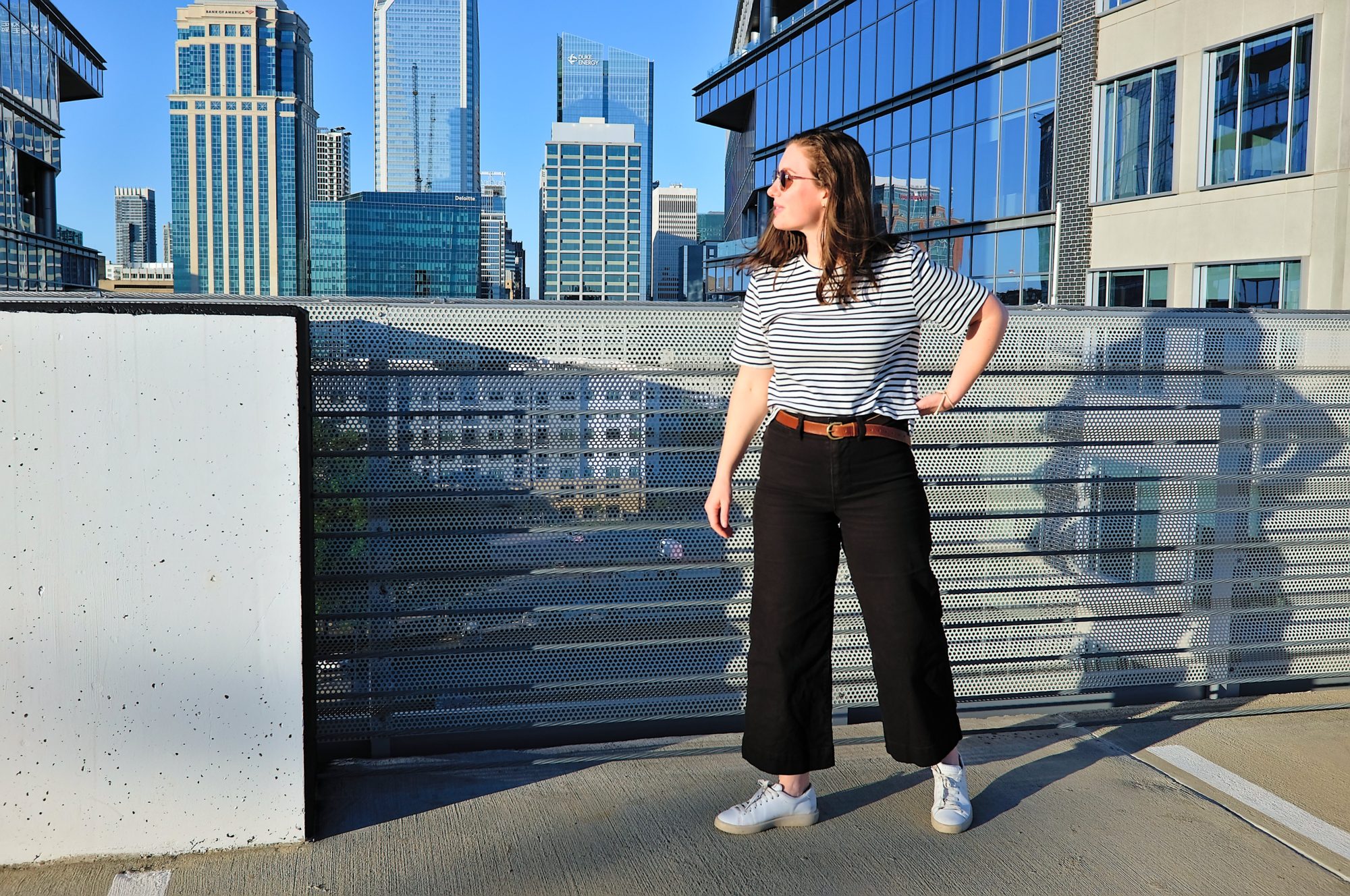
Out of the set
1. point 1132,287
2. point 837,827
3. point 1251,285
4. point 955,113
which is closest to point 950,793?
point 837,827

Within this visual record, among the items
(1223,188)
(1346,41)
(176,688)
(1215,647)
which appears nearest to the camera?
(176,688)

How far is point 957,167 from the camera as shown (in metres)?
30.3

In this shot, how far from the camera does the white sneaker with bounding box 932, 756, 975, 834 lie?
3254 mm

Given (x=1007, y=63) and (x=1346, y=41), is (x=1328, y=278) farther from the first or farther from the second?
(x=1007, y=63)

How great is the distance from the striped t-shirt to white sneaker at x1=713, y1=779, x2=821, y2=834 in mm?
1137

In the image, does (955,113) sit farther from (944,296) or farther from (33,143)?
(33,143)

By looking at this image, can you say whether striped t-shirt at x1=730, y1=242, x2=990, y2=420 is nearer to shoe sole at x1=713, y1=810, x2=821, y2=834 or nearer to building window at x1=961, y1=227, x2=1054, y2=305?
shoe sole at x1=713, y1=810, x2=821, y2=834

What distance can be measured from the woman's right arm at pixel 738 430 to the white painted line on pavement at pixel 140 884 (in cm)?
170

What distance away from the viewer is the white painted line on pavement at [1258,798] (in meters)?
3.23

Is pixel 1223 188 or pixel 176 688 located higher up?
pixel 1223 188

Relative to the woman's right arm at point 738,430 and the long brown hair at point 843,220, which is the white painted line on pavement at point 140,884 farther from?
the long brown hair at point 843,220

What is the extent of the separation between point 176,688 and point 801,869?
5.65ft

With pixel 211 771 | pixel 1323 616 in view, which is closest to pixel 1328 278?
pixel 1323 616

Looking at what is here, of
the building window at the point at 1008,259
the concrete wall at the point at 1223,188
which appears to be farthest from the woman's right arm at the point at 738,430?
the building window at the point at 1008,259
